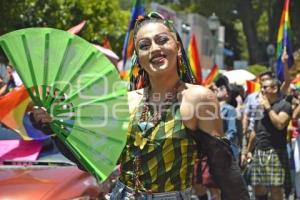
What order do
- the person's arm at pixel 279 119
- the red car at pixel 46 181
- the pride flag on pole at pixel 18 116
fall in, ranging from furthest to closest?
1. the person's arm at pixel 279 119
2. the pride flag on pole at pixel 18 116
3. the red car at pixel 46 181

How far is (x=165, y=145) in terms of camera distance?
2.82m

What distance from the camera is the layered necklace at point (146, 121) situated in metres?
2.85

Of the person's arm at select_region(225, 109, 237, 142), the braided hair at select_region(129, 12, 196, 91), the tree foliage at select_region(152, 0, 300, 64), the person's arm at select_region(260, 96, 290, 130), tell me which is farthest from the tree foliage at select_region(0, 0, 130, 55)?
the tree foliage at select_region(152, 0, 300, 64)

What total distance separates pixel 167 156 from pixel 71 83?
1.82ft

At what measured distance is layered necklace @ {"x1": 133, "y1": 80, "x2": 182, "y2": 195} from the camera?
112 inches

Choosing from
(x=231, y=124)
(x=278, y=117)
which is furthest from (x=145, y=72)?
(x=231, y=124)

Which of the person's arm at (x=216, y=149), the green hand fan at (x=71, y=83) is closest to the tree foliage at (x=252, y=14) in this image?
the green hand fan at (x=71, y=83)

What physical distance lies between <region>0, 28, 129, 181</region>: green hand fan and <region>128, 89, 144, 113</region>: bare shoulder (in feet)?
0.40

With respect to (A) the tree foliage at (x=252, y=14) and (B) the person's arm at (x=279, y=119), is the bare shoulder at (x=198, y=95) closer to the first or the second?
(B) the person's arm at (x=279, y=119)

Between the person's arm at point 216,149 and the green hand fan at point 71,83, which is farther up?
the green hand fan at point 71,83

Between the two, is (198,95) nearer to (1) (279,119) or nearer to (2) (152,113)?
(2) (152,113)

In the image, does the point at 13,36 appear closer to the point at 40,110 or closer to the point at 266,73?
the point at 40,110

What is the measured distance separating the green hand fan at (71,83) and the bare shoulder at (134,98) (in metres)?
0.12

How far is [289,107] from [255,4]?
1266 inches
